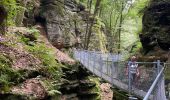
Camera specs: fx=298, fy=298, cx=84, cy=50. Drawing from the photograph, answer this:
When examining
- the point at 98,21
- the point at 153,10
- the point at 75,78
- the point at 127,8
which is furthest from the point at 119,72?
the point at 127,8

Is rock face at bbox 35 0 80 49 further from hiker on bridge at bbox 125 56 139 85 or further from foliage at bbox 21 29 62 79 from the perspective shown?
hiker on bridge at bbox 125 56 139 85

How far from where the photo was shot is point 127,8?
37719 mm

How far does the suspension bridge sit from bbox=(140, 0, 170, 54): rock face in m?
4.11

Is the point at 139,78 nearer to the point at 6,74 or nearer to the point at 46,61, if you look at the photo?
the point at 46,61

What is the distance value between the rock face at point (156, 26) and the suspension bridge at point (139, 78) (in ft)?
13.5

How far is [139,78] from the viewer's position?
9.48 metres

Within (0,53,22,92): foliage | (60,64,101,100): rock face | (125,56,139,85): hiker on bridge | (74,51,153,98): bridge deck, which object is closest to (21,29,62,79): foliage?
(60,64,101,100): rock face

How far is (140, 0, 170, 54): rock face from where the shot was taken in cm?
1825

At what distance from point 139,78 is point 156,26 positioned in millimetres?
10183

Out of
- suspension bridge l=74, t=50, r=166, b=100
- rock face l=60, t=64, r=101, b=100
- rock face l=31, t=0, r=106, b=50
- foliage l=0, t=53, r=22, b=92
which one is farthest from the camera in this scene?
rock face l=31, t=0, r=106, b=50

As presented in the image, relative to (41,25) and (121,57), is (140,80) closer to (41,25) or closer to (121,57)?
(121,57)

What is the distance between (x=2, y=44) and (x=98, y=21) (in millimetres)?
24648

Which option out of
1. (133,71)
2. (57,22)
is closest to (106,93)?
(57,22)

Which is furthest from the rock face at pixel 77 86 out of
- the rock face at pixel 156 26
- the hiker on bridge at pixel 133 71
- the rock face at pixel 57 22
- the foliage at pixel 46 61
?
the rock face at pixel 57 22
